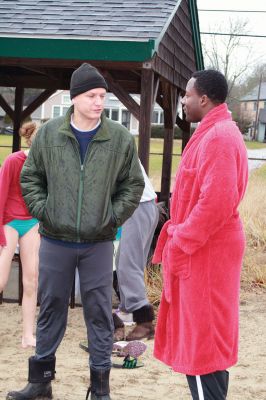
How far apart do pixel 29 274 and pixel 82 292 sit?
3.77ft

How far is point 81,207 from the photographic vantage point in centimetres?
343

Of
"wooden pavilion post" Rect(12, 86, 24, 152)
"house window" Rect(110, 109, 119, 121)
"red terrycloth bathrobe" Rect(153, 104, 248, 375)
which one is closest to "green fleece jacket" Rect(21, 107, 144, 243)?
"red terrycloth bathrobe" Rect(153, 104, 248, 375)

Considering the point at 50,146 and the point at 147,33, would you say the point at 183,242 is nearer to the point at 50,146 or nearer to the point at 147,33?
the point at 50,146

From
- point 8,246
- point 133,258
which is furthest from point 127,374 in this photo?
point 8,246

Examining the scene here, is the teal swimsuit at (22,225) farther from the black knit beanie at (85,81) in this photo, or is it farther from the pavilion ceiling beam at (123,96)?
the pavilion ceiling beam at (123,96)

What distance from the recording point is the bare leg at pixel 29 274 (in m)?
4.61

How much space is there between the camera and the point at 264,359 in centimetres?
482

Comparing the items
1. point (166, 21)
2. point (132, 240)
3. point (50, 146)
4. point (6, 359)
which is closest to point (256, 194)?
point (166, 21)

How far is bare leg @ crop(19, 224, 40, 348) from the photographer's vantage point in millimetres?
4609

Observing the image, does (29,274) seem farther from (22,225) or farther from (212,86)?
(212,86)

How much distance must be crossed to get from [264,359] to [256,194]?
7672 mm

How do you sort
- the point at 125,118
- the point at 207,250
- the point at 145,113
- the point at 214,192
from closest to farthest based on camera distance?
the point at 214,192
the point at 207,250
the point at 145,113
the point at 125,118

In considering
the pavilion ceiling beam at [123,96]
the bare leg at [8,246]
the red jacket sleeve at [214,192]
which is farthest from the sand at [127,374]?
the pavilion ceiling beam at [123,96]

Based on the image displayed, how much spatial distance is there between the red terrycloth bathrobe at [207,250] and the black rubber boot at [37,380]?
0.96 m
